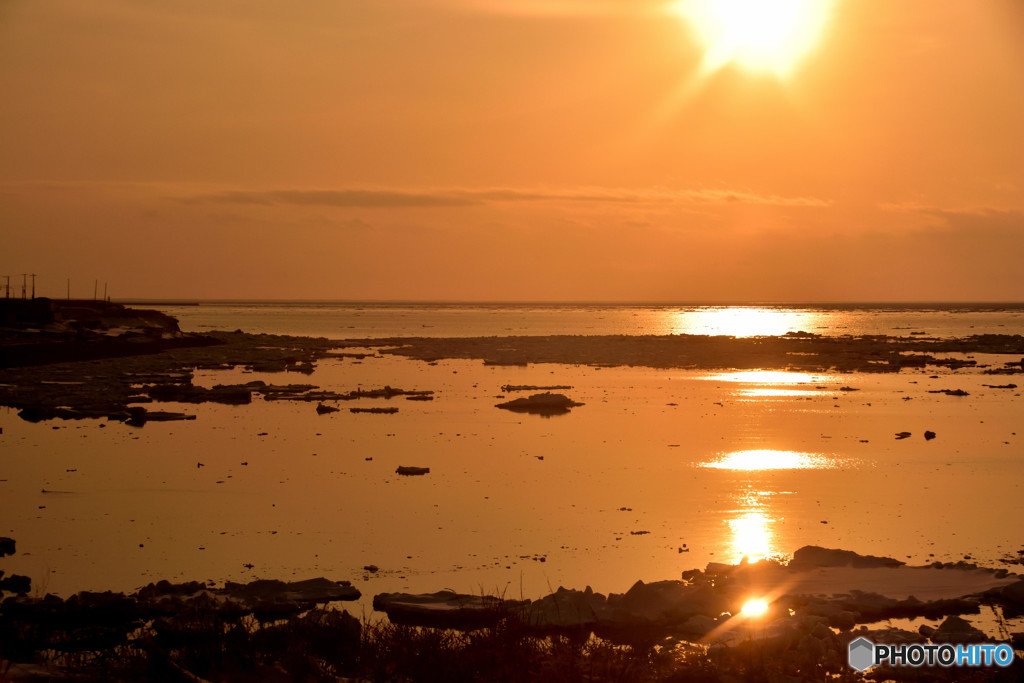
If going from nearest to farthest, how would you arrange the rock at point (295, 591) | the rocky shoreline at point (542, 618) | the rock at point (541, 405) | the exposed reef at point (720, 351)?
the rocky shoreline at point (542, 618) < the rock at point (295, 591) < the rock at point (541, 405) < the exposed reef at point (720, 351)

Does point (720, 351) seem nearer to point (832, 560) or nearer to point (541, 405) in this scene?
point (541, 405)

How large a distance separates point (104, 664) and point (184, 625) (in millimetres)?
876

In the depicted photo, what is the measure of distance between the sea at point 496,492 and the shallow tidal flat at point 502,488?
0.06m

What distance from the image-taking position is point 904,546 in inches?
465

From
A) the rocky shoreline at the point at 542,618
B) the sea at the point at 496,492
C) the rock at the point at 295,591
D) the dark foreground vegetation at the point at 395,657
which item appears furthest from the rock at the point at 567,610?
the rock at the point at 295,591

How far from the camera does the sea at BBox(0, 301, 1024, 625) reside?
1109 centimetres

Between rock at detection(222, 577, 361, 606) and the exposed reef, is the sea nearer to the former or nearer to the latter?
rock at detection(222, 577, 361, 606)

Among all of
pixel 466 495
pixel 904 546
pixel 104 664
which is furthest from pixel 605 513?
pixel 104 664

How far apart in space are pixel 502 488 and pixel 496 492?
365 millimetres

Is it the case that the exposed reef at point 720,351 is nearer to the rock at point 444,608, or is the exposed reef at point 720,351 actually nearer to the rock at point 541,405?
the rock at point 541,405

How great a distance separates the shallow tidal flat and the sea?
2.3 inches

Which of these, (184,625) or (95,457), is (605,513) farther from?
(95,457)

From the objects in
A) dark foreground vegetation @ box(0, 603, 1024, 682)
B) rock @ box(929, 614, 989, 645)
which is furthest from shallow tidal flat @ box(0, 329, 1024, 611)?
rock @ box(929, 614, 989, 645)

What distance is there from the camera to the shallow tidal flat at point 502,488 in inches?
440
